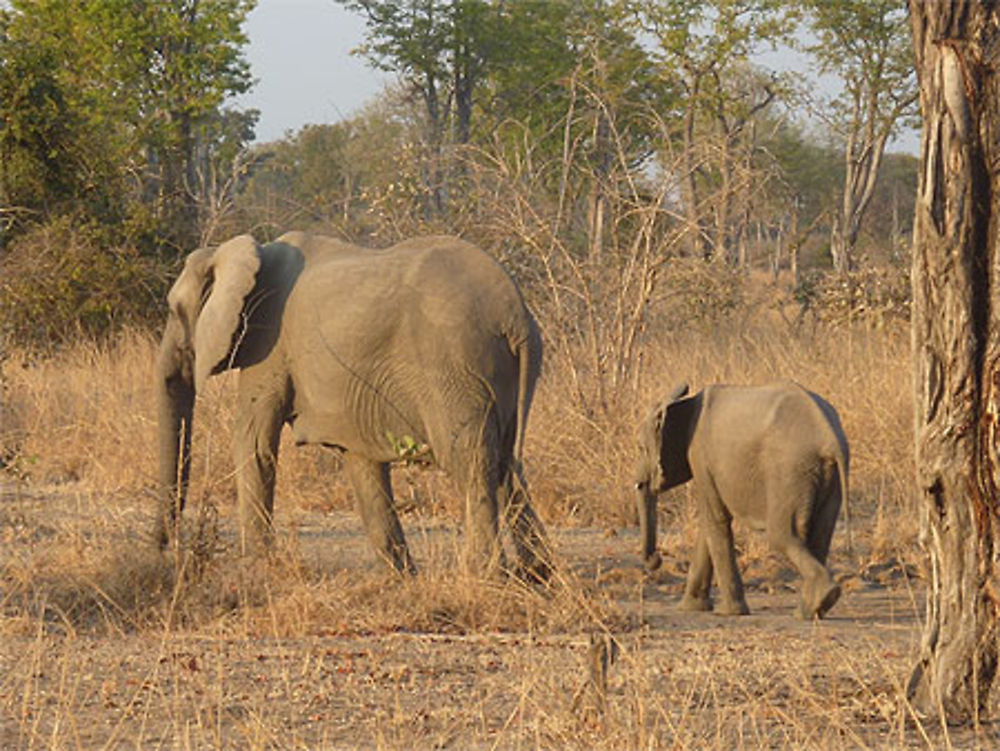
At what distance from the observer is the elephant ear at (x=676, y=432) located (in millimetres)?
7488

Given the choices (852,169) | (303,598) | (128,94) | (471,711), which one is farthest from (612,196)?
(852,169)

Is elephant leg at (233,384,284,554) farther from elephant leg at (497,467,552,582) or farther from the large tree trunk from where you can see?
the large tree trunk

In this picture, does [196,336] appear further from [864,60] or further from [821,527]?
[864,60]

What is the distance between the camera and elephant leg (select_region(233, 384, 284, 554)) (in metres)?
7.68

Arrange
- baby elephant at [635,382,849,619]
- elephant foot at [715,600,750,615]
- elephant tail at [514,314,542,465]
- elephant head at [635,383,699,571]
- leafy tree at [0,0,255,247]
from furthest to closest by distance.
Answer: leafy tree at [0,0,255,247] → elephant head at [635,383,699,571] → elephant tail at [514,314,542,465] → elephant foot at [715,600,750,615] → baby elephant at [635,382,849,619]

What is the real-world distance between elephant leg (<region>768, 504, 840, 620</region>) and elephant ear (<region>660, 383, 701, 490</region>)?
72 cm

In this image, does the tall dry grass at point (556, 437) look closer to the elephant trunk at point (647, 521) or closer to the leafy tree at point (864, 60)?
the elephant trunk at point (647, 521)

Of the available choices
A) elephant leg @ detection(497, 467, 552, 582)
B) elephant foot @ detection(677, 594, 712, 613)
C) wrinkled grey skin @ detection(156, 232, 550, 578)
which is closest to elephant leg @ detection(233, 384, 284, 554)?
wrinkled grey skin @ detection(156, 232, 550, 578)

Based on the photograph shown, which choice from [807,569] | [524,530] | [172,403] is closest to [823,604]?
[807,569]

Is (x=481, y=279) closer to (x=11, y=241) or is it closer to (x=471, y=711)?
(x=471, y=711)

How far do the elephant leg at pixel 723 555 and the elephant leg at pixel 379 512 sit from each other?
4.65 ft

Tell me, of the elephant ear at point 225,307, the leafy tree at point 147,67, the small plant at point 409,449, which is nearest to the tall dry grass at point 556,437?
the elephant ear at point 225,307

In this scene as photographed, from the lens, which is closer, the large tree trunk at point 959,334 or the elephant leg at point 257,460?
the large tree trunk at point 959,334

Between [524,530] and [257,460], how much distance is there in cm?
128
